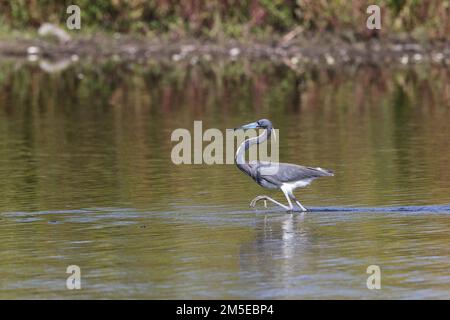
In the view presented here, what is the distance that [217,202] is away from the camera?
15297 mm

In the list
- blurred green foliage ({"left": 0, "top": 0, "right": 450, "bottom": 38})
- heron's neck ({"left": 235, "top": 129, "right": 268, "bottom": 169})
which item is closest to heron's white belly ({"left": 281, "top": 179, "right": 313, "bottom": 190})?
heron's neck ({"left": 235, "top": 129, "right": 268, "bottom": 169})

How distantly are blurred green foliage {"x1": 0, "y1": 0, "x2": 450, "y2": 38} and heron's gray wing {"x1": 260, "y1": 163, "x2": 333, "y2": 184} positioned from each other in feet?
82.5

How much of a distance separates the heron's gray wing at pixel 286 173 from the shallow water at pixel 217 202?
1.25 ft

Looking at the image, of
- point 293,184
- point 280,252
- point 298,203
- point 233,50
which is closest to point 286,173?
point 293,184

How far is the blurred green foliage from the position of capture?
39750 mm

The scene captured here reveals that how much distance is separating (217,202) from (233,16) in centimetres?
2673

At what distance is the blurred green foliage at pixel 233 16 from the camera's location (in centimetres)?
3975

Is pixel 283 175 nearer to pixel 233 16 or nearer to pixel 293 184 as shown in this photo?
pixel 293 184

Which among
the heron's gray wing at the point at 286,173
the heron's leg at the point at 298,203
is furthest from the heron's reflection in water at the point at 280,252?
the heron's gray wing at the point at 286,173

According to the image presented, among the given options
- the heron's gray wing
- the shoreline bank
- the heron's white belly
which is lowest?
the heron's white belly

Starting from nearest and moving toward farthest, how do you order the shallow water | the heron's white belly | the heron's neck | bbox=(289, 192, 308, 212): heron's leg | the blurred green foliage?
the shallow water
bbox=(289, 192, 308, 212): heron's leg
the heron's white belly
the heron's neck
the blurred green foliage

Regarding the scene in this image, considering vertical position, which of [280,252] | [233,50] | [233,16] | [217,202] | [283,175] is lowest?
[280,252]

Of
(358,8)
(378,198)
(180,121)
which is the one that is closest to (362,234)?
(378,198)

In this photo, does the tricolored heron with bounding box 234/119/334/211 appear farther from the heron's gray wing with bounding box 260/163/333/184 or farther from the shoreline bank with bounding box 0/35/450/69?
the shoreline bank with bounding box 0/35/450/69
